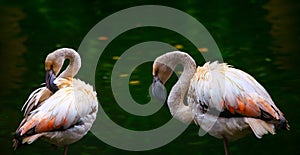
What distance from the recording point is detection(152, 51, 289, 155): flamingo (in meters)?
5.42

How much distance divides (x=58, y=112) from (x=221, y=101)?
1.30m

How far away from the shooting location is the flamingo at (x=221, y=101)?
5418mm

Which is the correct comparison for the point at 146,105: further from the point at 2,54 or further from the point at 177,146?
the point at 2,54

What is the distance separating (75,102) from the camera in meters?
5.79

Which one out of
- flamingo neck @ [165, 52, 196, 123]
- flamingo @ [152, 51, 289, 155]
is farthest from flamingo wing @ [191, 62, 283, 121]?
flamingo neck @ [165, 52, 196, 123]

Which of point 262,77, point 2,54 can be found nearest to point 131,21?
point 2,54

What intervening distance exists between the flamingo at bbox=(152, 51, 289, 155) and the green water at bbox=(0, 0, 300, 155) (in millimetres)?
962

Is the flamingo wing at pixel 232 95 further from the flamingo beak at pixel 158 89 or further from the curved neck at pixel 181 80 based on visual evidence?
the flamingo beak at pixel 158 89

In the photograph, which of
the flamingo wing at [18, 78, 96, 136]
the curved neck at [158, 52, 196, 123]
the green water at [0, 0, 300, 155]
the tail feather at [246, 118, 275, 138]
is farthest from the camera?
the green water at [0, 0, 300, 155]

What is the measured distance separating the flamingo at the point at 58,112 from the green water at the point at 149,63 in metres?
0.93

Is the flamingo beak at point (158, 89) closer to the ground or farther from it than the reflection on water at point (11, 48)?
closer to the ground

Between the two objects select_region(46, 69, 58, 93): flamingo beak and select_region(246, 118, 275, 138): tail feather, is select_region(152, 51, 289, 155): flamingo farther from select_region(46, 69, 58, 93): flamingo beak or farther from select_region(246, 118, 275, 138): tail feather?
select_region(46, 69, 58, 93): flamingo beak

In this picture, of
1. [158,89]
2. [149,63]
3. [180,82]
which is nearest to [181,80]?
[180,82]

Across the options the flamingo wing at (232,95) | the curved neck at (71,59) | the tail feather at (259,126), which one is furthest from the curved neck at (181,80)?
the curved neck at (71,59)
